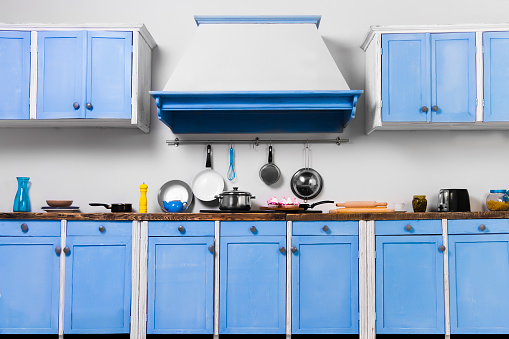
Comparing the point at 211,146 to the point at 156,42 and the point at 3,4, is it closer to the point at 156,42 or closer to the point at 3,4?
the point at 156,42

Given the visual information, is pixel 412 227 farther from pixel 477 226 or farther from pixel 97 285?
pixel 97 285

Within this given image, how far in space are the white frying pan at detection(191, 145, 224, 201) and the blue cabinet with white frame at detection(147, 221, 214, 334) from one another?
25.4 inches

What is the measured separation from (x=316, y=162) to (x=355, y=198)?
1.43ft

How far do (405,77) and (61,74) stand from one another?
2.59 meters

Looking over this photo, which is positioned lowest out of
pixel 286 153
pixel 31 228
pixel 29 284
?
pixel 29 284

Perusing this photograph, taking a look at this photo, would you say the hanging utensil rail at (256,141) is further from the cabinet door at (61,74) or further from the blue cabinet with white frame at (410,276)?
the blue cabinet with white frame at (410,276)

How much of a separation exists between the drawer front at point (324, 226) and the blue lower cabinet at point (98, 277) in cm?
118

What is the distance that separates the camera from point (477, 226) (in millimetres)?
3506

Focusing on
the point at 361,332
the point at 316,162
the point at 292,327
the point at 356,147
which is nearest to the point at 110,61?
the point at 316,162

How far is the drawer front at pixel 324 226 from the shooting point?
3498 mm

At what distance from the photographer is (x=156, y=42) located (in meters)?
4.28

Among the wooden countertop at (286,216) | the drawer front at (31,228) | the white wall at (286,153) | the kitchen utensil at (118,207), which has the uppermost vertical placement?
the white wall at (286,153)

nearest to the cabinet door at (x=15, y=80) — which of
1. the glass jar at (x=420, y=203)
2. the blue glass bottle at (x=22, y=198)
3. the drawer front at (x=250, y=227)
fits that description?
the blue glass bottle at (x=22, y=198)

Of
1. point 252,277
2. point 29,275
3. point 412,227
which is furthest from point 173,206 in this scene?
point 412,227
